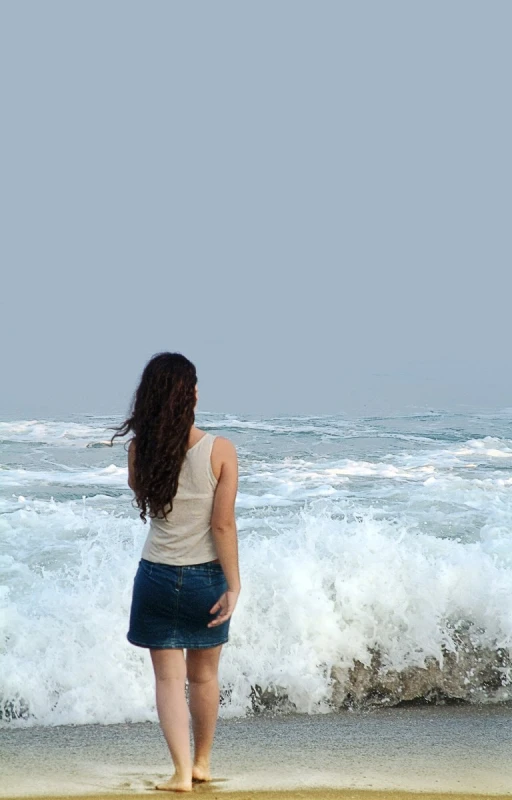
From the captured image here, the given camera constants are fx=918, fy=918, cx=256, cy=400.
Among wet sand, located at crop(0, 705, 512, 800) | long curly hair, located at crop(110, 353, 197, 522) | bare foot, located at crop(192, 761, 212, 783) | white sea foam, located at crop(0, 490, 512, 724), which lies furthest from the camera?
white sea foam, located at crop(0, 490, 512, 724)

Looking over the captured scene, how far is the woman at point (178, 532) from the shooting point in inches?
124

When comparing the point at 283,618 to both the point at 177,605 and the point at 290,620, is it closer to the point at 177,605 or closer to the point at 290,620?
the point at 290,620

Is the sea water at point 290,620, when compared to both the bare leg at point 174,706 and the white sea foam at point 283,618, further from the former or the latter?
the bare leg at point 174,706

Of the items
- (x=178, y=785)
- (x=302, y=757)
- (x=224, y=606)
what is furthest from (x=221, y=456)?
(x=302, y=757)

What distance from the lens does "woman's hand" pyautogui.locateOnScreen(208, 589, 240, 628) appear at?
3.17m

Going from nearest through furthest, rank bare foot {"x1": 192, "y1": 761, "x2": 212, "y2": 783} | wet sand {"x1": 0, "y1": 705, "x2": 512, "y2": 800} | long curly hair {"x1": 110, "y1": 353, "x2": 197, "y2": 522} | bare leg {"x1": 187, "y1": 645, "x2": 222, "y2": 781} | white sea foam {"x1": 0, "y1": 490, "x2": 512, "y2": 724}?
long curly hair {"x1": 110, "y1": 353, "x2": 197, "y2": 522} → bare leg {"x1": 187, "y1": 645, "x2": 222, "y2": 781} → bare foot {"x1": 192, "y1": 761, "x2": 212, "y2": 783} → wet sand {"x1": 0, "y1": 705, "x2": 512, "y2": 800} → white sea foam {"x1": 0, "y1": 490, "x2": 512, "y2": 724}

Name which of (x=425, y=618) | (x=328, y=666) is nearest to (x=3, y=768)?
(x=328, y=666)

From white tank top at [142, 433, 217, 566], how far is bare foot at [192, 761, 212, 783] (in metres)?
0.83

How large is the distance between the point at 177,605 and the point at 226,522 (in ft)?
1.11

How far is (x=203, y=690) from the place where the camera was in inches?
130

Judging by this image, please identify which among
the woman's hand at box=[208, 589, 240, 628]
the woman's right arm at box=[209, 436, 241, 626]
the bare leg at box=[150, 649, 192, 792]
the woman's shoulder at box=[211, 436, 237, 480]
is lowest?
the bare leg at box=[150, 649, 192, 792]

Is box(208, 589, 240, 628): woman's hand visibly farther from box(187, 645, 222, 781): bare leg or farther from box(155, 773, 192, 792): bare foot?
box(155, 773, 192, 792): bare foot

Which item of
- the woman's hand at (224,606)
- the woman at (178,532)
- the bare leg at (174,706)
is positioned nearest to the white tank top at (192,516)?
the woman at (178,532)

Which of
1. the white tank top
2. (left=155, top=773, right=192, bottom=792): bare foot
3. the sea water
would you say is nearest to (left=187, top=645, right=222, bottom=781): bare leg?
(left=155, top=773, right=192, bottom=792): bare foot
